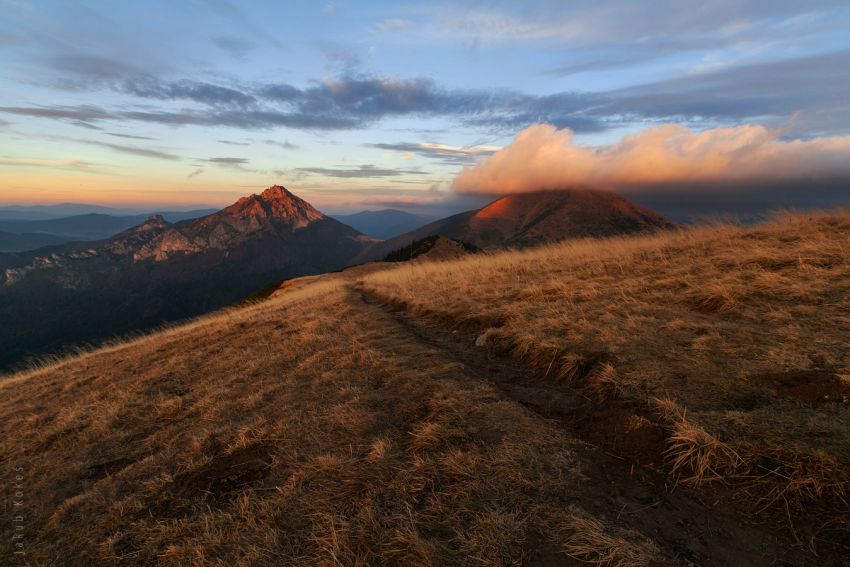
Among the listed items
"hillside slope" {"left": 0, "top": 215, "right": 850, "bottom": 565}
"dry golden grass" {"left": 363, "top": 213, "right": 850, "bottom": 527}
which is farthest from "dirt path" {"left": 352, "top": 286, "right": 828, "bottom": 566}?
"dry golden grass" {"left": 363, "top": 213, "right": 850, "bottom": 527}

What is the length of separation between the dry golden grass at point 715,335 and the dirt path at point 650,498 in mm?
270

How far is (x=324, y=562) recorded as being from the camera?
3.35m

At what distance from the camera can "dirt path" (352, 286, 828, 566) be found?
302cm

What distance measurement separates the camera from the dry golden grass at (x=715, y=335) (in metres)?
3.82

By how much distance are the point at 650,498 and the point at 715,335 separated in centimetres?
388

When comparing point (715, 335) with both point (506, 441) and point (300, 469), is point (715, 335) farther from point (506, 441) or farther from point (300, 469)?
point (300, 469)

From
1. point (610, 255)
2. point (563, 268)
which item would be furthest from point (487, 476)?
point (610, 255)

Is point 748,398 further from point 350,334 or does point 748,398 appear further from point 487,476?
point 350,334

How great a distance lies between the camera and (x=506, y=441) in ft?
15.2

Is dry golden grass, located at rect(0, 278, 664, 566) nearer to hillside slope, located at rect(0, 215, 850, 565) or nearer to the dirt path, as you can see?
hillside slope, located at rect(0, 215, 850, 565)

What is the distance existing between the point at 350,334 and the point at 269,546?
781 centimetres

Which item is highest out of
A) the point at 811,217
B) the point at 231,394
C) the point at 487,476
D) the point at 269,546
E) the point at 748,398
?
the point at 811,217

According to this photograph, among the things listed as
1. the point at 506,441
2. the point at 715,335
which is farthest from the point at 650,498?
the point at 715,335

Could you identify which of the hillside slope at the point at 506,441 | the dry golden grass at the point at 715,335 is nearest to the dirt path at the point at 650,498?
the hillside slope at the point at 506,441
